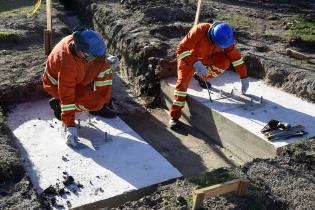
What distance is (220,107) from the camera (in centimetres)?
613

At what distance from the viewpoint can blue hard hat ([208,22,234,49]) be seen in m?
5.87

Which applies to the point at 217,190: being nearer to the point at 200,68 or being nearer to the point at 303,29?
the point at 200,68

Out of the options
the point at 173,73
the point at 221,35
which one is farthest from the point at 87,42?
the point at 173,73

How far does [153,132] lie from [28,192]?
260 centimetres

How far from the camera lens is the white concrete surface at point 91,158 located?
4547mm

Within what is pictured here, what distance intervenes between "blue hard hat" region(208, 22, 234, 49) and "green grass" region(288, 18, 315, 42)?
2.55 meters

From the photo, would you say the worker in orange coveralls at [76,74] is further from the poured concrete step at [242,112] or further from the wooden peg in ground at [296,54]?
the wooden peg in ground at [296,54]

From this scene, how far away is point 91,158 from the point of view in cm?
498

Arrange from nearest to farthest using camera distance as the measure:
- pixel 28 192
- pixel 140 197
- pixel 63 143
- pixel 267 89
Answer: pixel 28 192 → pixel 140 197 → pixel 63 143 → pixel 267 89

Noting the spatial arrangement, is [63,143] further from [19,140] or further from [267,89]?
[267,89]

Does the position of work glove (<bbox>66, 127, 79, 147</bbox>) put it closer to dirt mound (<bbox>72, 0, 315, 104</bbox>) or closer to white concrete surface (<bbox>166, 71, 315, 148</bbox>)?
white concrete surface (<bbox>166, 71, 315, 148</bbox>)

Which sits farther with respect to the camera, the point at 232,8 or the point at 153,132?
the point at 232,8

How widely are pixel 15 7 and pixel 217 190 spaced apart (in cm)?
855

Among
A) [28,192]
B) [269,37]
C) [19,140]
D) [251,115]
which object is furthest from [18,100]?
[269,37]
